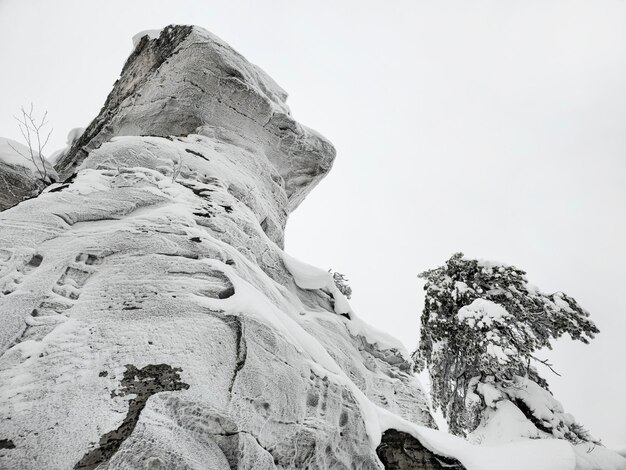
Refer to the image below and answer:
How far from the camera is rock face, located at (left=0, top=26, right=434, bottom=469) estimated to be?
2.55m

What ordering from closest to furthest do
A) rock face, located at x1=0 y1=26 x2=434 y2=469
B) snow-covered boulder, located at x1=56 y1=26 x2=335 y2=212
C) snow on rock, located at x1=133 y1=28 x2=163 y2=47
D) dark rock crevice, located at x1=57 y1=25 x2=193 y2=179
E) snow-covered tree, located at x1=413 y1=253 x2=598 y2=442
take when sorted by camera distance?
rock face, located at x1=0 y1=26 x2=434 y2=469, snow-covered tree, located at x1=413 y1=253 x2=598 y2=442, snow-covered boulder, located at x1=56 y1=26 x2=335 y2=212, dark rock crevice, located at x1=57 y1=25 x2=193 y2=179, snow on rock, located at x1=133 y1=28 x2=163 y2=47

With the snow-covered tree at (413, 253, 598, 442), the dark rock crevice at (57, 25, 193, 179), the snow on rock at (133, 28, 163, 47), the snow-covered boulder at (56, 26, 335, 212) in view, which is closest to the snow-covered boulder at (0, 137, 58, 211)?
the dark rock crevice at (57, 25, 193, 179)

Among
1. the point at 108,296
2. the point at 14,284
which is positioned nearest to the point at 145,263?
→ the point at 108,296

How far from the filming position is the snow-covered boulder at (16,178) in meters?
8.26

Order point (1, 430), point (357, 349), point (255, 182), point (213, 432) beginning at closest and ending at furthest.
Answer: point (1, 430)
point (213, 432)
point (357, 349)
point (255, 182)

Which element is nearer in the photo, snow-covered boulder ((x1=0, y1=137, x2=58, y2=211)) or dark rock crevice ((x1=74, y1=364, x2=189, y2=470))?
dark rock crevice ((x1=74, y1=364, x2=189, y2=470))

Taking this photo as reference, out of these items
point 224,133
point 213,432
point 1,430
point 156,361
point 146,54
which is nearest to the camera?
point 1,430

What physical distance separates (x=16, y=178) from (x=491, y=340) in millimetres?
10645

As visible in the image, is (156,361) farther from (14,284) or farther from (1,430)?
(14,284)

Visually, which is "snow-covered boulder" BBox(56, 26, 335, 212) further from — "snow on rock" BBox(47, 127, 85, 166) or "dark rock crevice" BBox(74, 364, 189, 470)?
"dark rock crevice" BBox(74, 364, 189, 470)

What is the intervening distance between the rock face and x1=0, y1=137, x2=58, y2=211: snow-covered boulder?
3.50m

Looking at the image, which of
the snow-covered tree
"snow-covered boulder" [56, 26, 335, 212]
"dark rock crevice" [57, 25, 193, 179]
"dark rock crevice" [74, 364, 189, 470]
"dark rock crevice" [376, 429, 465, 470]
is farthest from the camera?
"dark rock crevice" [57, 25, 193, 179]

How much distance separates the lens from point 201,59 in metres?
9.38

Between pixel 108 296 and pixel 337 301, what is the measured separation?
16.3 feet
